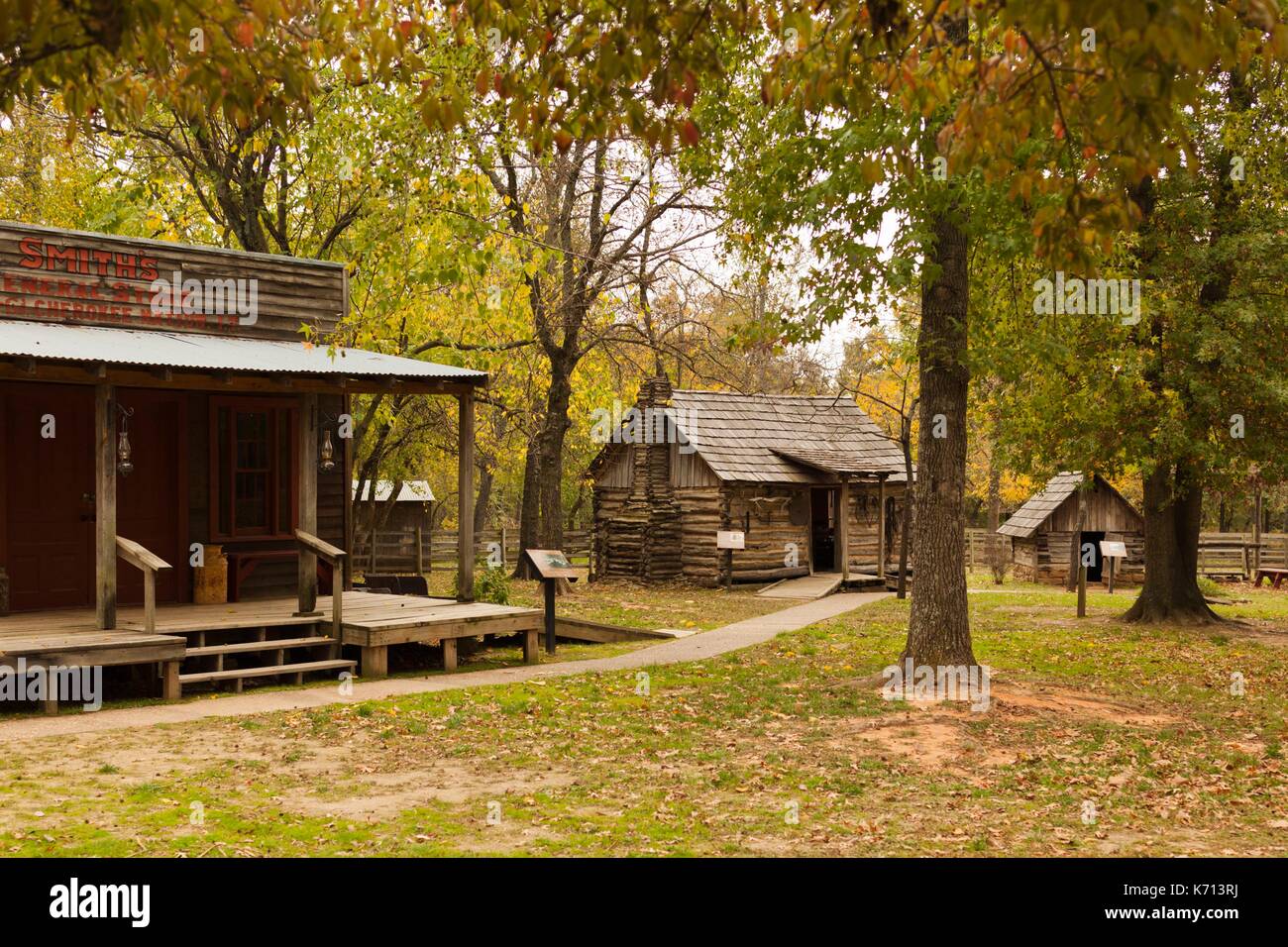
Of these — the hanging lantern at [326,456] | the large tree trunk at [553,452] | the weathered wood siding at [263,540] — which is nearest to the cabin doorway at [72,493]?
the weathered wood siding at [263,540]

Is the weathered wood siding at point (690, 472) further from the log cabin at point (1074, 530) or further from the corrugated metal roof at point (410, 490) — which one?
the corrugated metal roof at point (410, 490)

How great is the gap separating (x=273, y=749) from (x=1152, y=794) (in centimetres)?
697

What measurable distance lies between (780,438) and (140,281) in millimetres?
19488

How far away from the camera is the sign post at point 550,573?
1555 centimetres

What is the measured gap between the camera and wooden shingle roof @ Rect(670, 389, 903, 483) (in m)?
29.8

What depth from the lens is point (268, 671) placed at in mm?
13078

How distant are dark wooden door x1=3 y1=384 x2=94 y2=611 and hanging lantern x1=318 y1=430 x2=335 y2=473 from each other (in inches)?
130

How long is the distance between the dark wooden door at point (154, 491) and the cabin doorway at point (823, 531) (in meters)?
20.8

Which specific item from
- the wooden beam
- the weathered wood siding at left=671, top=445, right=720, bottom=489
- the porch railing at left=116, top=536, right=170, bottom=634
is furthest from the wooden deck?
the weathered wood siding at left=671, top=445, right=720, bottom=489

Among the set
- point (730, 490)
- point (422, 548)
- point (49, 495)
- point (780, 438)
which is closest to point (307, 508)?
point (49, 495)
